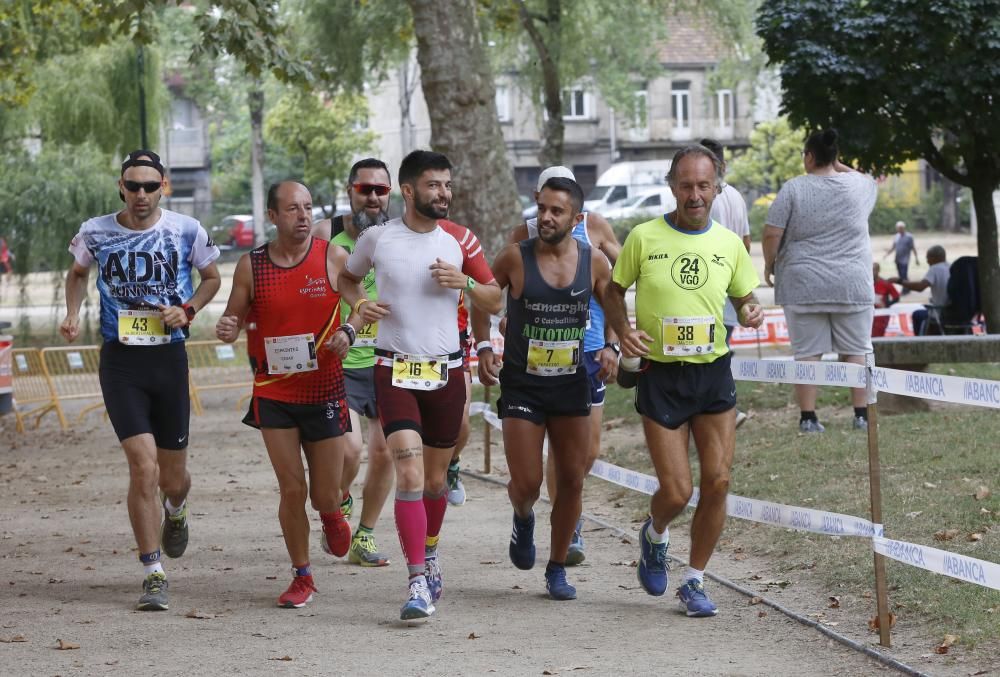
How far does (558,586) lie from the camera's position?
26.2 ft

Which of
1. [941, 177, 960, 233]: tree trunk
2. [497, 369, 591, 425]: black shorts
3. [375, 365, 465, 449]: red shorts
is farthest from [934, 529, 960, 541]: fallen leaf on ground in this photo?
[941, 177, 960, 233]: tree trunk

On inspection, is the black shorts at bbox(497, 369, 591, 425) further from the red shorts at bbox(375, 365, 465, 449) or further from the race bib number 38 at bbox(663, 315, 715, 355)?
the race bib number 38 at bbox(663, 315, 715, 355)

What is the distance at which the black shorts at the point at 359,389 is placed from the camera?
940 cm

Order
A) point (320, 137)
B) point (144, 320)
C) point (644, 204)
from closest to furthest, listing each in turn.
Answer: point (144, 320) → point (320, 137) → point (644, 204)

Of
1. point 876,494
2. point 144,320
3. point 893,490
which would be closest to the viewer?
point 876,494

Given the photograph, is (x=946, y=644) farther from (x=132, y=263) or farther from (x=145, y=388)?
(x=132, y=263)

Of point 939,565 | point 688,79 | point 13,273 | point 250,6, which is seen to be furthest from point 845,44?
point 688,79


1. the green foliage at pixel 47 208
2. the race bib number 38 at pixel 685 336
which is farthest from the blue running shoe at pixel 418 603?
the green foliage at pixel 47 208

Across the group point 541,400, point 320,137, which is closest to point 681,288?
point 541,400

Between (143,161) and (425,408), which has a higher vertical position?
(143,161)

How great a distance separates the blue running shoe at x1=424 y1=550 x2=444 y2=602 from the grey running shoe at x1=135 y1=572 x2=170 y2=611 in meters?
1.26

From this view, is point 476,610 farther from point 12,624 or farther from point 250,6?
point 250,6

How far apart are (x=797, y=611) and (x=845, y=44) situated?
30.3 ft

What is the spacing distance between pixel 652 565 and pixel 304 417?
5.80 feet
